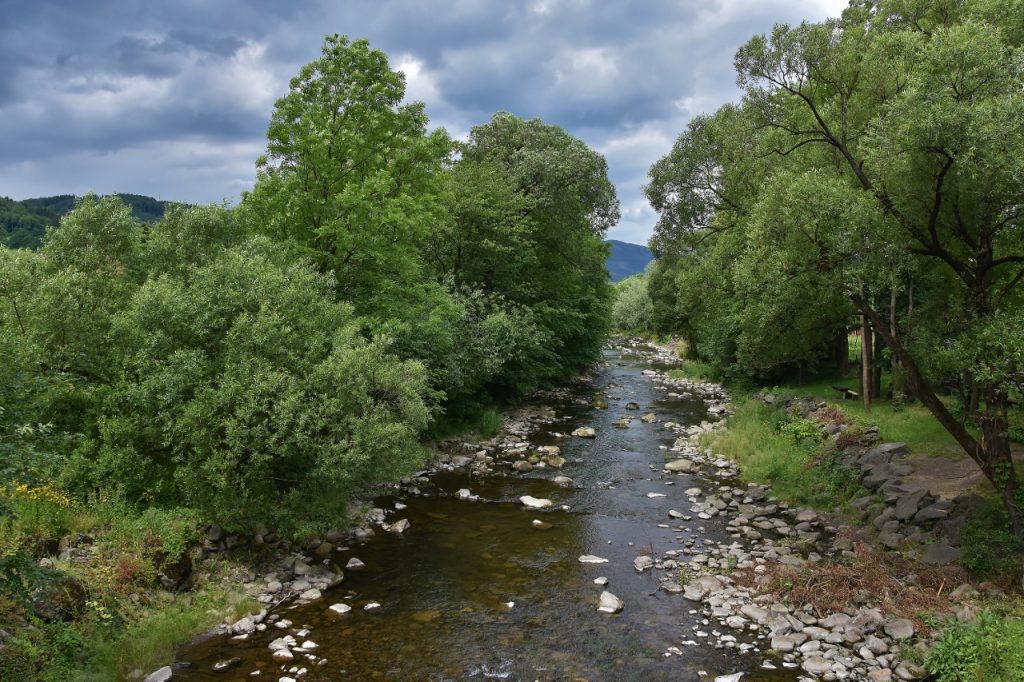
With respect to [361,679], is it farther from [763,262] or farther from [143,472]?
[763,262]

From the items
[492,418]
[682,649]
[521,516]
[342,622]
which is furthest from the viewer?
[492,418]

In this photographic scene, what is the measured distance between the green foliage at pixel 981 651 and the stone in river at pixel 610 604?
5681 millimetres

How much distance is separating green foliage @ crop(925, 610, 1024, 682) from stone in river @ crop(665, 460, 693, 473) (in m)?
12.9

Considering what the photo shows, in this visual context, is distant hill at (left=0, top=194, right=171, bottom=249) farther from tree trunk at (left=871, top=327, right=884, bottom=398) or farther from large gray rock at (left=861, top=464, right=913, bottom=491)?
large gray rock at (left=861, top=464, right=913, bottom=491)

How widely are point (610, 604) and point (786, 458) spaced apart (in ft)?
39.9

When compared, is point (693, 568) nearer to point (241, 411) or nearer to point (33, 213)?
point (241, 411)

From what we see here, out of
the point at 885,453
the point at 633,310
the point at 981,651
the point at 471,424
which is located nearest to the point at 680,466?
the point at 885,453

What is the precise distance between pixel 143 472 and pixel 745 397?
29.6 meters

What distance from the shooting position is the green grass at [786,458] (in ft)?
64.2

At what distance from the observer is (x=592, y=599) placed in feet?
45.8

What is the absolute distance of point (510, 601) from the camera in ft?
45.6

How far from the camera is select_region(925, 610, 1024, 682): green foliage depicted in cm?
977

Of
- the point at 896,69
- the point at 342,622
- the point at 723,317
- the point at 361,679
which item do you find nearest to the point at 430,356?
the point at 342,622

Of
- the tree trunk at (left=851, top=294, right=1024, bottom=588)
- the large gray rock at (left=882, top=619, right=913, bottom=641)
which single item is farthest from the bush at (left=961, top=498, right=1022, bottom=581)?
the large gray rock at (left=882, top=619, right=913, bottom=641)
